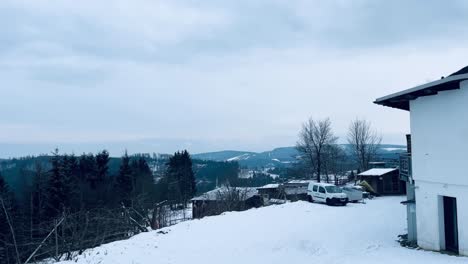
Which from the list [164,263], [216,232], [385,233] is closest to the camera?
[164,263]

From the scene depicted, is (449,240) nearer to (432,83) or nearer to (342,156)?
(432,83)

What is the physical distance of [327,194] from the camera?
36656 millimetres

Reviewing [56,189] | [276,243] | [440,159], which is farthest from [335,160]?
[440,159]

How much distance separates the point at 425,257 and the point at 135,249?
11175 millimetres

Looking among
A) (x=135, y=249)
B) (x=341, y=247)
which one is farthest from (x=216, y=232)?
(x=341, y=247)

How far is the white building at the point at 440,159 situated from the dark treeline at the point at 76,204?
13.9 m

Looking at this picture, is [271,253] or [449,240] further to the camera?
[271,253]

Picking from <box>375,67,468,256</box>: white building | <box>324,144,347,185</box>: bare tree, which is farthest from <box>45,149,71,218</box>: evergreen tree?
<box>324,144,347,185</box>: bare tree

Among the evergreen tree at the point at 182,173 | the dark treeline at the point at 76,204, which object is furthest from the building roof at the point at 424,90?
the evergreen tree at the point at 182,173

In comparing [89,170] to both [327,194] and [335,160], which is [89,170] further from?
[335,160]

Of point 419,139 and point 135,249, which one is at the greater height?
point 419,139

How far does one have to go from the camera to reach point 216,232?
921 inches

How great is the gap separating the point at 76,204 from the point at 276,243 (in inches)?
1389

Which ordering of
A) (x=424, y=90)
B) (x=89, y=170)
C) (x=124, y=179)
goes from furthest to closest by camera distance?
(x=89, y=170)
(x=124, y=179)
(x=424, y=90)
